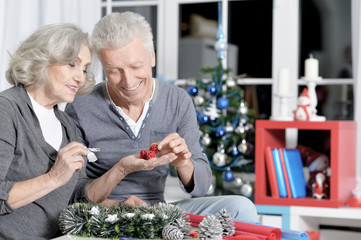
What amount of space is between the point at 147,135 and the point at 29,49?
57 cm

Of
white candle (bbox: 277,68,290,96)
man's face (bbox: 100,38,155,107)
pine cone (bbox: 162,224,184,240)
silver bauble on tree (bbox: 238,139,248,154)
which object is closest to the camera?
pine cone (bbox: 162,224,184,240)

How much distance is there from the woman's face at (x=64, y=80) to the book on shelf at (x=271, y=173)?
3.95ft

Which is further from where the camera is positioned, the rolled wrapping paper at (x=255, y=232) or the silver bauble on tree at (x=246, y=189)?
the silver bauble on tree at (x=246, y=189)

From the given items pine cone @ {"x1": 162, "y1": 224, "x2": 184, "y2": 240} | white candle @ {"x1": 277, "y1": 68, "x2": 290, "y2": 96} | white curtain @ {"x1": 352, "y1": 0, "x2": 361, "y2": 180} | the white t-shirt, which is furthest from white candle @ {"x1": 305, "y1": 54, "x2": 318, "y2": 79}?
pine cone @ {"x1": 162, "y1": 224, "x2": 184, "y2": 240}

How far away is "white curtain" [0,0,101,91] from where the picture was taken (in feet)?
8.59

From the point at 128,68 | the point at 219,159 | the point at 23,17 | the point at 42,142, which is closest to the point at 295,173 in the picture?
the point at 219,159

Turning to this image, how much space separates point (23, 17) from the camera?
280 cm

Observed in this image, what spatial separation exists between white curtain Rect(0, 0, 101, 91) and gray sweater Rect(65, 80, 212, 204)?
1.99ft

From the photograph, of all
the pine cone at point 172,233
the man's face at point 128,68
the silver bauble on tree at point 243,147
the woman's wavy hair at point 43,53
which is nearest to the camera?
the pine cone at point 172,233

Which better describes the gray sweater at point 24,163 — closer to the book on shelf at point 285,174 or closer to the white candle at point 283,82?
the book on shelf at point 285,174

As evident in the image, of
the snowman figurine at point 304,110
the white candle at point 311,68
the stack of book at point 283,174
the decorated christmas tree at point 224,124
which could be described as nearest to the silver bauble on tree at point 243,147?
the decorated christmas tree at point 224,124

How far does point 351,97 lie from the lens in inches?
122

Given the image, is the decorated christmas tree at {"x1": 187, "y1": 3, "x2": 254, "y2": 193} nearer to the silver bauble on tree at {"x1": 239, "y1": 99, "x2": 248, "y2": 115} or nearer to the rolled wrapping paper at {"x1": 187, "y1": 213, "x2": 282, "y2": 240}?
the silver bauble on tree at {"x1": 239, "y1": 99, "x2": 248, "y2": 115}

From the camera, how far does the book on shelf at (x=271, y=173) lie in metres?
2.68
